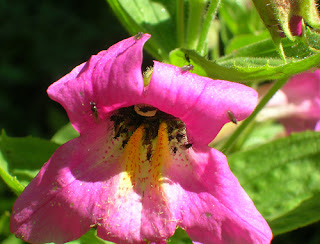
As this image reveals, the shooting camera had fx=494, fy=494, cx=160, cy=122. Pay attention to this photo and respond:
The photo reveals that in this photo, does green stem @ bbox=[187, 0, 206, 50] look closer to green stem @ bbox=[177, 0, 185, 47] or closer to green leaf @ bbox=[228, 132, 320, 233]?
green stem @ bbox=[177, 0, 185, 47]

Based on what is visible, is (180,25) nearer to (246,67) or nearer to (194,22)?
(194,22)

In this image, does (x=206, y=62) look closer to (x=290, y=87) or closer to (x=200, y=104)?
(x=200, y=104)

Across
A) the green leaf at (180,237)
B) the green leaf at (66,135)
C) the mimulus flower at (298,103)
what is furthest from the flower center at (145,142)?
the mimulus flower at (298,103)

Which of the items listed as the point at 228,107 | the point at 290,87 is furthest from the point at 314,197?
the point at 228,107

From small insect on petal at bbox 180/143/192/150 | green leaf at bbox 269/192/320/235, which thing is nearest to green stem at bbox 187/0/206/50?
small insect on petal at bbox 180/143/192/150

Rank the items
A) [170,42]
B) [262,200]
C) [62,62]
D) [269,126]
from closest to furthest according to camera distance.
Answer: [170,42], [262,200], [269,126], [62,62]

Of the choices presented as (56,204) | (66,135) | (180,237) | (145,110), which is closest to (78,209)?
(56,204)

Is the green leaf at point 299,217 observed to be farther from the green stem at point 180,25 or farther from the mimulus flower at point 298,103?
the green stem at point 180,25
